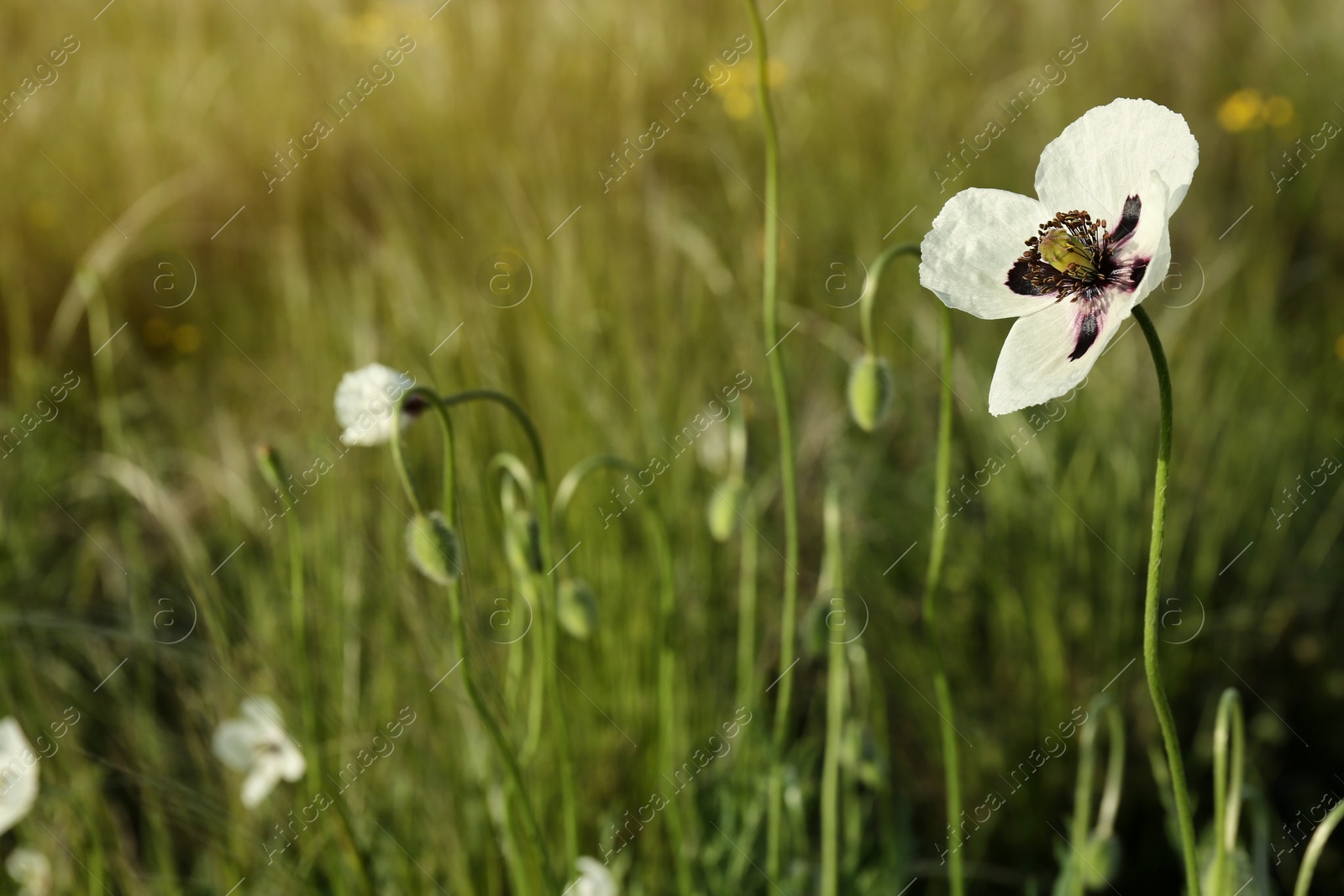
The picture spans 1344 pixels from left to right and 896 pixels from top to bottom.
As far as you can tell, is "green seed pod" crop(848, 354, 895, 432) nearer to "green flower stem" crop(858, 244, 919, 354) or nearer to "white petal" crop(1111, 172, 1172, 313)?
"green flower stem" crop(858, 244, 919, 354)

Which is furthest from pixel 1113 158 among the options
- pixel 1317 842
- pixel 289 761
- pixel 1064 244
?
pixel 289 761

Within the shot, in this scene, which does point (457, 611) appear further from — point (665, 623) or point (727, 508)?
point (727, 508)

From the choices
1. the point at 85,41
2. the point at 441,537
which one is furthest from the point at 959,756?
the point at 85,41

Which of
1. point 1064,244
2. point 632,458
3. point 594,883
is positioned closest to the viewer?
point 1064,244

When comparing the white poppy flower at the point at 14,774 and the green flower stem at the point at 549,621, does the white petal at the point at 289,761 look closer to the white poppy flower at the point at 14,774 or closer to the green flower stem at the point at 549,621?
the white poppy flower at the point at 14,774

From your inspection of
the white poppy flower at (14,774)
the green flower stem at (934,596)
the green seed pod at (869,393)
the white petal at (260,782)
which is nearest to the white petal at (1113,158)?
the green flower stem at (934,596)

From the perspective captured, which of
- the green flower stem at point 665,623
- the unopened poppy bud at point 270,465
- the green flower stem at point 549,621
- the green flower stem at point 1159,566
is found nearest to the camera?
the green flower stem at point 1159,566

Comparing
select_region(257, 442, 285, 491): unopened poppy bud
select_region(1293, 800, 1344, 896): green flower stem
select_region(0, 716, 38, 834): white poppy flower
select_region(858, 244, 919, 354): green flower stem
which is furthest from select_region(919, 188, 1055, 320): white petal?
select_region(0, 716, 38, 834): white poppy flower
